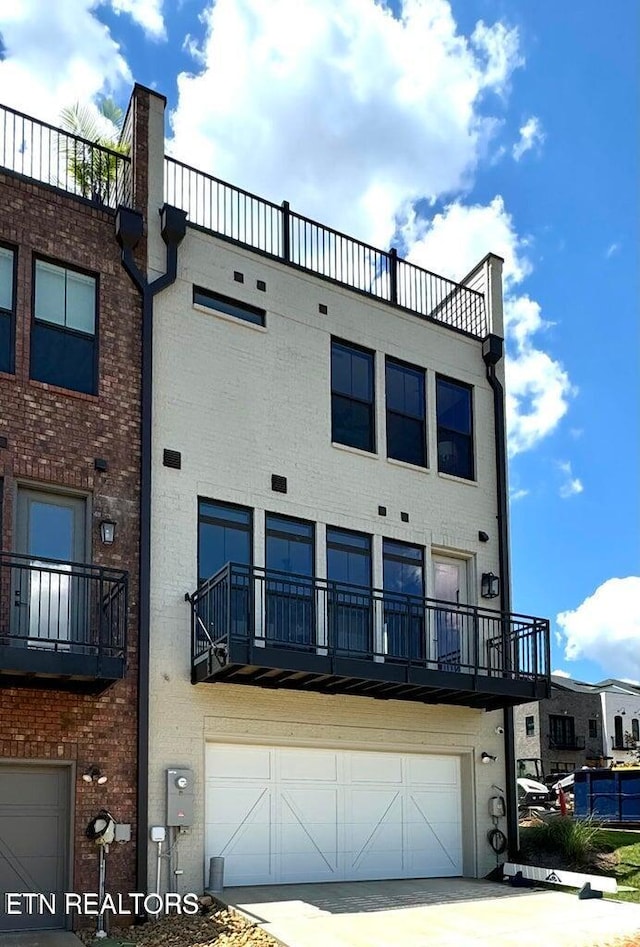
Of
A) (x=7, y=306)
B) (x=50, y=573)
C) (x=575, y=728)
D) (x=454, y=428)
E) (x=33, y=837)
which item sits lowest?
(x=575, y=728)

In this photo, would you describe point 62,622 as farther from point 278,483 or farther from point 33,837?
point 278,483

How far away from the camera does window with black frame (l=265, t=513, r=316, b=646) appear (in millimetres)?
14719

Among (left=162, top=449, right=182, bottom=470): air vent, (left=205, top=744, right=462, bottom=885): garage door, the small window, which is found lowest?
(left=205, top=744, right=462, bottom=885): garage door

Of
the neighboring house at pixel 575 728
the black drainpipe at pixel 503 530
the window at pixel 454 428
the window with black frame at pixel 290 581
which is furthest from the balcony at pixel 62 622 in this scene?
the neighboring house at pixel 575 728

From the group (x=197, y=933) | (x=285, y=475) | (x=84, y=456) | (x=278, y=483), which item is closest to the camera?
(x=197, y=933)

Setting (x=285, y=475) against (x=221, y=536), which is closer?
(x=221, y=536)

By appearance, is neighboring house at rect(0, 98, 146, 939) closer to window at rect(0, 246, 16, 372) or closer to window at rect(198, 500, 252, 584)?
window at rect(0, 246, 16, 372)

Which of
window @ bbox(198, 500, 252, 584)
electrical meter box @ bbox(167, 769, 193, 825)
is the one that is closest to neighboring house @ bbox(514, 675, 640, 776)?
window @ bbox(198, 500, 252, 584)

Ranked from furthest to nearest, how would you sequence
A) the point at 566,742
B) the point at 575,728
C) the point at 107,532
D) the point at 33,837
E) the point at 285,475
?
1. the point at 575,728
2. the point at 566,742
3. the point at 285,475
4. the point at 107,532
5. the point at 33,837

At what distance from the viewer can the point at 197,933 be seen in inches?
465

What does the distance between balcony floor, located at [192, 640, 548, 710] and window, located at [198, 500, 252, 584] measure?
1.39 m

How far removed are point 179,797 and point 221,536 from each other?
362 centimetres

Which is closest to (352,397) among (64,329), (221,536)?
(221,536)

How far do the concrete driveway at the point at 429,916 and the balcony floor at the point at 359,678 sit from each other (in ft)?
8.82
